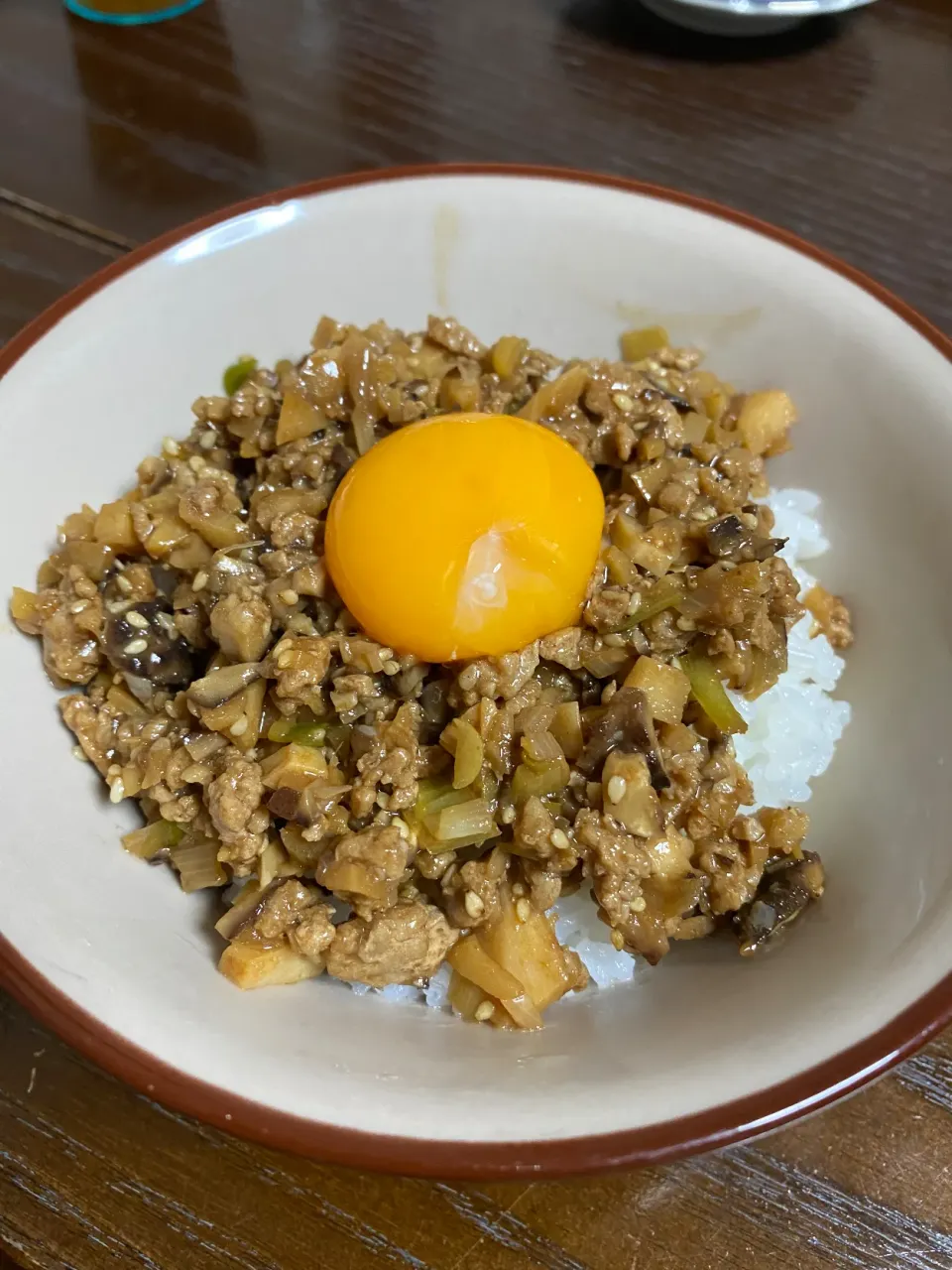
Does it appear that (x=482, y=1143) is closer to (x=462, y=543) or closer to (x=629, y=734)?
(x=629, y=734)

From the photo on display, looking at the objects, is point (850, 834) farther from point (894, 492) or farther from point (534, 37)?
point (534, 37)

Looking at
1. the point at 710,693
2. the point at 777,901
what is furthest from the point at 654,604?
the point at 777,901

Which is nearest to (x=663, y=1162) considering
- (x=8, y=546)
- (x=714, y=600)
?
(x=714, y=600)

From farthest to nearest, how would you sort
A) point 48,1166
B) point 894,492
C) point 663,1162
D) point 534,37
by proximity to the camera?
point 534,37 → point 894,492 → point 48,1166 → point 663,1162

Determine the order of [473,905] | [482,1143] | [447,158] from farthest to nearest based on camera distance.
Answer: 1. [447,158]
2. [473,905]
3. [482,1143]

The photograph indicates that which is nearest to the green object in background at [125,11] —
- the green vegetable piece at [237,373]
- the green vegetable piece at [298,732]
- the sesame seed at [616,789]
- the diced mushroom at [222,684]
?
the green vegetable piece at [237,373]
